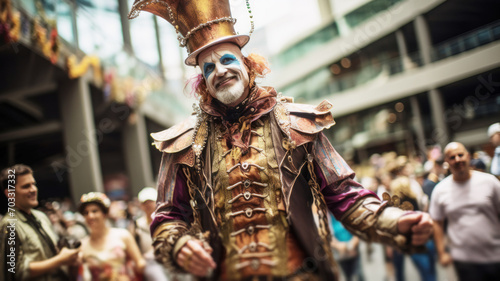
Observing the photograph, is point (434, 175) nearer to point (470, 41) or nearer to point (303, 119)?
point (303, 119)

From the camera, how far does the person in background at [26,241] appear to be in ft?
10.1

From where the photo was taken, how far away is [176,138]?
95.8 inches

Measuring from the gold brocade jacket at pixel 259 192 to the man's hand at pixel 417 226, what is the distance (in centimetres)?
14

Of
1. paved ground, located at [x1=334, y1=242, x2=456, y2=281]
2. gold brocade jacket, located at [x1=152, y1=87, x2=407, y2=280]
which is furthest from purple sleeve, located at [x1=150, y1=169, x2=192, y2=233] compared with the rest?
paved ground, located at [x1=334, y1=242, x2=456, y2=281]

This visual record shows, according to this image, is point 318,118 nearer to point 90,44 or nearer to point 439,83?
point 90,44

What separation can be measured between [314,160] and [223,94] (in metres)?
0.64

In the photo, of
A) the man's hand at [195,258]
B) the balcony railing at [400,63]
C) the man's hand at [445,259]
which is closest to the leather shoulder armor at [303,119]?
the man's hand at [195,258]

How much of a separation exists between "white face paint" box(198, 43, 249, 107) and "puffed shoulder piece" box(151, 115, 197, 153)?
0.91 ft

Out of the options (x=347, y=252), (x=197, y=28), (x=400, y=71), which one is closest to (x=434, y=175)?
(x=347, y=252)

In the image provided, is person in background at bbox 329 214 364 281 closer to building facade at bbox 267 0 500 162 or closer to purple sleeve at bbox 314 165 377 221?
purple sleeve at bbox 314 165 377 221

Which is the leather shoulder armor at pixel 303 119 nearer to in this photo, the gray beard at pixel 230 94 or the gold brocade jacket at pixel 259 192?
the gold brocade jacket at pixel 259 192

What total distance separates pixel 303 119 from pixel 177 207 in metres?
0.90

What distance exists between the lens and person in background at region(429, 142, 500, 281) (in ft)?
11.5

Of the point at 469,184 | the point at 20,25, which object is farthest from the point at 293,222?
the point at 20,25
